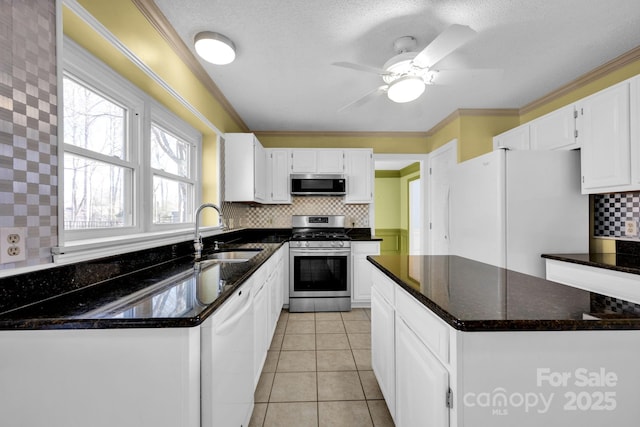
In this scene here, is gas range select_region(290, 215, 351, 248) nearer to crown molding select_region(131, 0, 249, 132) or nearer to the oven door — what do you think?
the oven door

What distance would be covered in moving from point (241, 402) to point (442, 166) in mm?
3663

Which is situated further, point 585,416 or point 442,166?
point 442,166

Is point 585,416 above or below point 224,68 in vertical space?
below

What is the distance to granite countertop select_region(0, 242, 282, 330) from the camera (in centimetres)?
80

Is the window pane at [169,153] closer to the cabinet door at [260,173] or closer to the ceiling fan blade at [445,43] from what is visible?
the cabinet door at [260,173]

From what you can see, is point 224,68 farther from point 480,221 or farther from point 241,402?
point 480,221

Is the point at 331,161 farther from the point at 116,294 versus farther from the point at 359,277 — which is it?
the point at 116,294

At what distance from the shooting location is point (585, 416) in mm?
780

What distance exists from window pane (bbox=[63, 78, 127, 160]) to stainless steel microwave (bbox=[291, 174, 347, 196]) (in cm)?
221

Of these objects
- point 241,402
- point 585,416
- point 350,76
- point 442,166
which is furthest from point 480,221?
point 241,402

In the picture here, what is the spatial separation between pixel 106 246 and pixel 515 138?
11.9 ft

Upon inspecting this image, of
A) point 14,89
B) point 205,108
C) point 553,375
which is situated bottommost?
point 553,375

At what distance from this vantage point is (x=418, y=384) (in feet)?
3.43

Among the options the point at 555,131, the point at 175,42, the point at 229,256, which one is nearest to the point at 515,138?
the point at 555,131
